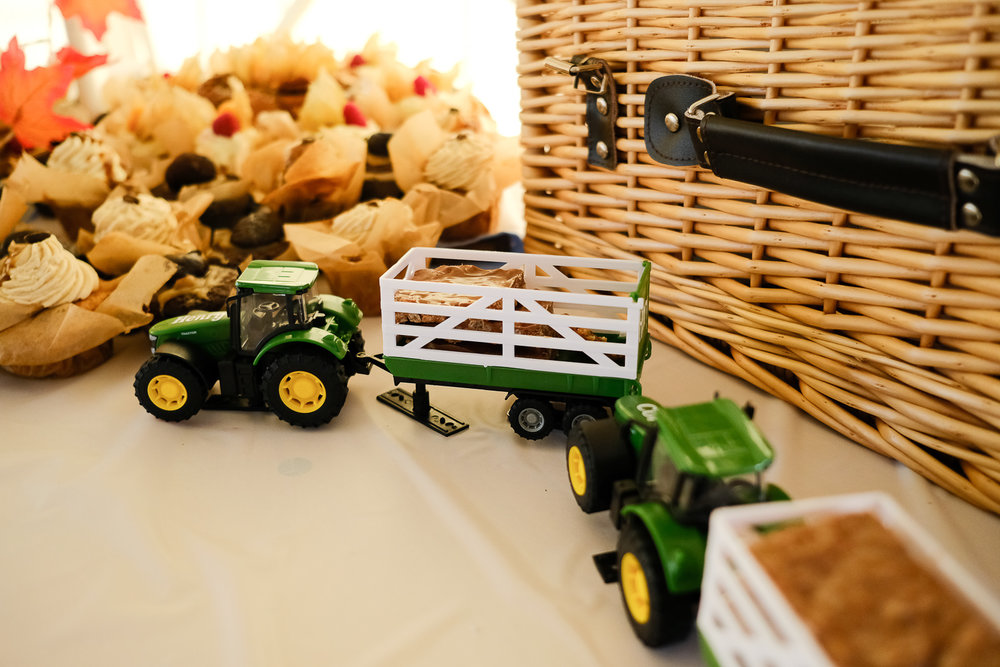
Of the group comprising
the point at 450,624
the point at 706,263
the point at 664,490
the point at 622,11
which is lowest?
the point at 450,624

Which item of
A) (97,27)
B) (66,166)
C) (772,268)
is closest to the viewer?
(772,268)

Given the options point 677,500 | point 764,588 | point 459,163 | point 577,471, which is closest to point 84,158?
point 459,163

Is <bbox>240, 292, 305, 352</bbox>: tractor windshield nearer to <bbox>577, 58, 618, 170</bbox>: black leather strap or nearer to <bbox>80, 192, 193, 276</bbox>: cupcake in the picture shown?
<bbox>80, 192, 193, 276</bbox>: cupcake

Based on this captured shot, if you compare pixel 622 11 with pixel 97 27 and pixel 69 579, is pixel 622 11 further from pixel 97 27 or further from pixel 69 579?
pixel 97 27

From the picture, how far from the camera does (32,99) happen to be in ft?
4.15

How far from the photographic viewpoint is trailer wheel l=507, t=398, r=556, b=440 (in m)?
0.92

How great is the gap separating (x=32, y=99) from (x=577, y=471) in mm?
1086

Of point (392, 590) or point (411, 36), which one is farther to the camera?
point (411, 36)

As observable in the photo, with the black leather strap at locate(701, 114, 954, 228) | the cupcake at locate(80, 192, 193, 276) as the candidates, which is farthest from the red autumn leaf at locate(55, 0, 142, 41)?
the black leather strap at locate(701, 114, 954, 228)

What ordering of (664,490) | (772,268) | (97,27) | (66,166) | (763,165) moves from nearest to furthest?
(664,490) < (763,165) < (772,268) < (66,166) < (97,27)

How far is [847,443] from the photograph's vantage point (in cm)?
90

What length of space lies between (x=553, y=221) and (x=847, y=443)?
549mm

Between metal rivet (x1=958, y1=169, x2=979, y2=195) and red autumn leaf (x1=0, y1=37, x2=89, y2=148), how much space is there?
1294 millimetres

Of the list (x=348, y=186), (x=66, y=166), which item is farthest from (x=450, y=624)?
(x=66, y=166)
